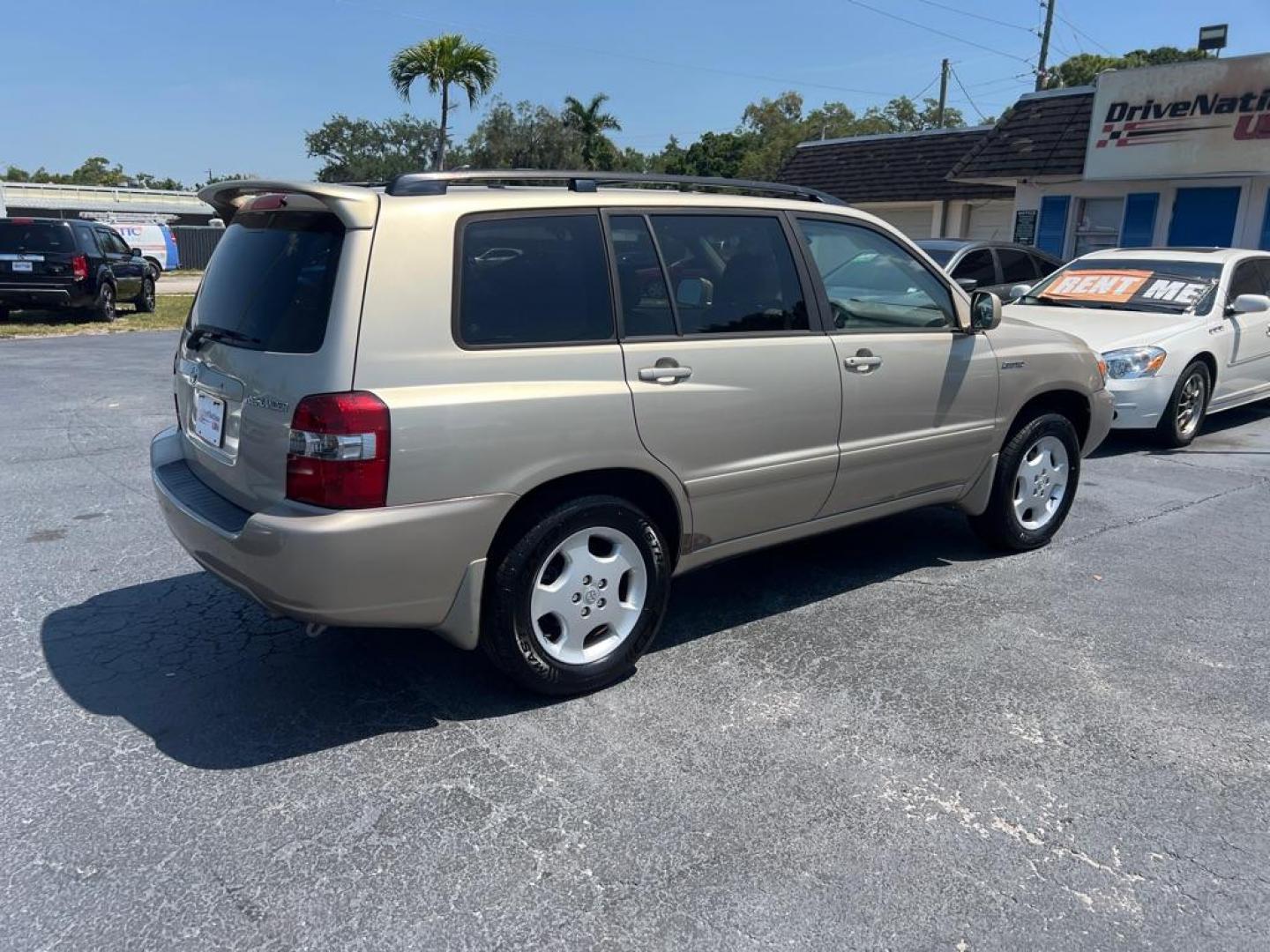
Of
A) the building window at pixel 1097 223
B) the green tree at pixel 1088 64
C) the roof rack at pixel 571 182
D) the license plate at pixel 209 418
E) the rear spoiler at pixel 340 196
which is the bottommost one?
the license plate at pixel 209 418

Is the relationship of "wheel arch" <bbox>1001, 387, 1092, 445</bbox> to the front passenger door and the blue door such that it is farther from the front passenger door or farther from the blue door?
the blue door

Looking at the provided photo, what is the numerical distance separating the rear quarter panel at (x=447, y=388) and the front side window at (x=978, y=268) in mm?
8301

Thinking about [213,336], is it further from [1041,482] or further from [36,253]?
[36,253]

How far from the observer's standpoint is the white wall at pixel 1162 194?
51.0ft

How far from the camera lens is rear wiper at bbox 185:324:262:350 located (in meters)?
3.49

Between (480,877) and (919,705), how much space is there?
1783 mm

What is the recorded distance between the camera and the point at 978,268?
36.6 feet

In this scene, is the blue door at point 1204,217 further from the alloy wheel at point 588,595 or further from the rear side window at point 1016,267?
the alloy wheel at point 588,595

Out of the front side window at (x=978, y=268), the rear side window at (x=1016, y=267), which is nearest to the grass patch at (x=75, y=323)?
the front side window at (x=978, y=268)

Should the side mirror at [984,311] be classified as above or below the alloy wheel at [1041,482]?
above

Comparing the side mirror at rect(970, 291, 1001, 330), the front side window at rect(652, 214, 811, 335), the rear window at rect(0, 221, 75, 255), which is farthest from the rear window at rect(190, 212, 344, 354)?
the rear window at rect(0, 221, 75, 255)

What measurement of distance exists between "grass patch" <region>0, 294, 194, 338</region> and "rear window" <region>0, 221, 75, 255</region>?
48.1 inches

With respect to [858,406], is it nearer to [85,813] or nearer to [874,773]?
[874,773]

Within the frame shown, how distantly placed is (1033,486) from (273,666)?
392 cm
